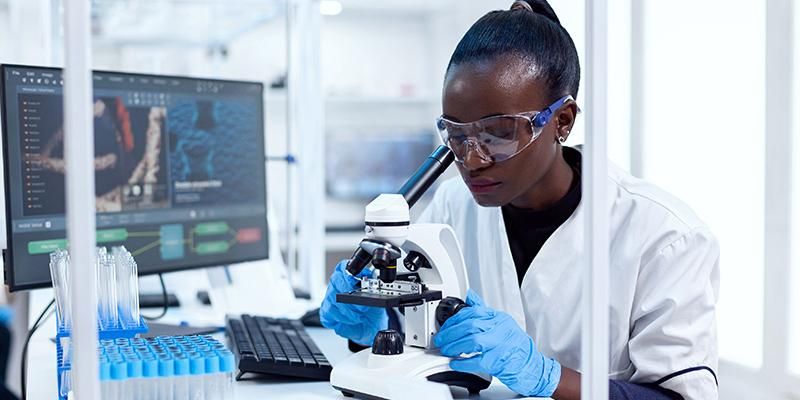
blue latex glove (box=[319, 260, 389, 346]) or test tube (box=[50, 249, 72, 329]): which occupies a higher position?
test tube (box=[50, 249, 72, 329])

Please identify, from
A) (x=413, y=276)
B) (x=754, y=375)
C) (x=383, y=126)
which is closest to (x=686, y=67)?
(x=754, y=375)

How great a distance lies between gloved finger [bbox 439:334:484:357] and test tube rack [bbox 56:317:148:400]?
0.41 m

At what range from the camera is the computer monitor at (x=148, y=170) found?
134 cm

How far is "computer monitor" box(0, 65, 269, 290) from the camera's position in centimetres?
134

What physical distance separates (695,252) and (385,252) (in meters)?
0.54

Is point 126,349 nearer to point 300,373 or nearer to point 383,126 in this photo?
point 300,373

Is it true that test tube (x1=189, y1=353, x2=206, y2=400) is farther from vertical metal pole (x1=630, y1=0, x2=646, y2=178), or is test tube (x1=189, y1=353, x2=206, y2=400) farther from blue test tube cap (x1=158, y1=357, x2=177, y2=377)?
vertical metal pole (x1=630, y1=0, x2=646, y2=178)

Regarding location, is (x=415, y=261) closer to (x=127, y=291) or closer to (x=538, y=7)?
(x=127, y=291)

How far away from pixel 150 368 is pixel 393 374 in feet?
1.02

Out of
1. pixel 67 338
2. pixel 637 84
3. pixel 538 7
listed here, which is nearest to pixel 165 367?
pixel 67 338

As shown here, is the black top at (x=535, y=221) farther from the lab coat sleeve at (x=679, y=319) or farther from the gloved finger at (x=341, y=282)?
the gloved finger at (x=341, y=282)

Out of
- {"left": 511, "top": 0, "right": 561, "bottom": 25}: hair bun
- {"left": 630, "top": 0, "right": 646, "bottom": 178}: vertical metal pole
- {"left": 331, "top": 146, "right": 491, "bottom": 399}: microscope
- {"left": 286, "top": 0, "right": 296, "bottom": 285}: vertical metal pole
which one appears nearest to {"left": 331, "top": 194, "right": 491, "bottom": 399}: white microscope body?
{"left": 331, "top": 146, "right": 491, "bottom": 399}: microscope

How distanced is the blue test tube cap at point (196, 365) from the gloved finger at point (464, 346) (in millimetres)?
330

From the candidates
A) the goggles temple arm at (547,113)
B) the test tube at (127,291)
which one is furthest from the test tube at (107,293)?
the goggles temple arm at (547,113)
